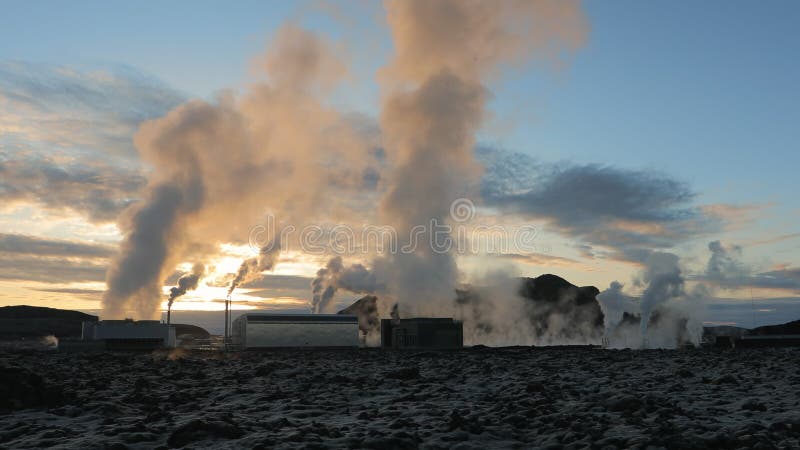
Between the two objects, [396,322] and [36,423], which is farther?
[396,322]

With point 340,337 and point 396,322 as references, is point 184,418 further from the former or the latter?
point 396,322

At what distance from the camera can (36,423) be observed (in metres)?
20.0

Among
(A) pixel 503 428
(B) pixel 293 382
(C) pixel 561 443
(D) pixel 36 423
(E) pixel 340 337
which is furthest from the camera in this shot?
(E) pixel 340 337

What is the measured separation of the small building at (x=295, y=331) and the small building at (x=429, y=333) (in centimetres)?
1064

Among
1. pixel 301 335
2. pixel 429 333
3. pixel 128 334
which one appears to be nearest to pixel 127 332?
pixel 128 334

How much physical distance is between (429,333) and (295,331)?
88.2ft

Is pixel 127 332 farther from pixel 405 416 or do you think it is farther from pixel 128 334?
pixel 405 416

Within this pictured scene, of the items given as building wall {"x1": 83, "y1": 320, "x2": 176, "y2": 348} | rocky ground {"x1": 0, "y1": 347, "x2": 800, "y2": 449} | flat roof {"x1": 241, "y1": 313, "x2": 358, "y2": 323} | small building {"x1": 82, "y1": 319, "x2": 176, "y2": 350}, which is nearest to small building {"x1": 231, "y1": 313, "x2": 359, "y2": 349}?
flat roof {"x1": 241, "y1": 313, "x2": 358, "y2": 323}

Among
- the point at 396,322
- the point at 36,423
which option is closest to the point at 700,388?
the point at 36,423

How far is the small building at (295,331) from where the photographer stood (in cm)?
12219

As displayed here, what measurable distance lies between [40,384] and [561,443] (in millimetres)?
21430

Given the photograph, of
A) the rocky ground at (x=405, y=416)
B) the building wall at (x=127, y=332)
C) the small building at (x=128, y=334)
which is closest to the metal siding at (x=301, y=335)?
the small building at (x=128, y=334)

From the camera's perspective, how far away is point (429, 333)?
12719cm

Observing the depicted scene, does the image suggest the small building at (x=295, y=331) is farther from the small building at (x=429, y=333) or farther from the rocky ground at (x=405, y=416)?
the rocky ground at (x=405, y=416)
